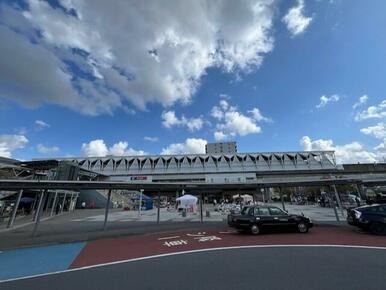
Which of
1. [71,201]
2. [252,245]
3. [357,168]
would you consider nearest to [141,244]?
[252,245]

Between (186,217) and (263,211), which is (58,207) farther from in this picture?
(263,211)

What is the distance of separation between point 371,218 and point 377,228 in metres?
0.53

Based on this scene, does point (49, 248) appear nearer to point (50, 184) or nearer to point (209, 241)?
point (50, 184)

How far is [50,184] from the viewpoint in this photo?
14.3 m

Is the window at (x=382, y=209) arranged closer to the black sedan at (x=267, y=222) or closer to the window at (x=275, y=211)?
the black sedan at (x=267, y=222)

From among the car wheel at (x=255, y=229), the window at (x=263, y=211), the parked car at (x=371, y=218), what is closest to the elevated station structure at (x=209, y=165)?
the window at (x=263, y=211)

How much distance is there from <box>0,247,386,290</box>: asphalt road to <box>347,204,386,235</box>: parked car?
505cm

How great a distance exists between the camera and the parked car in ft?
41.3

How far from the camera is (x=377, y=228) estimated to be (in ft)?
41.6

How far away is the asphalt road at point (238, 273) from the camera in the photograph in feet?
18.3

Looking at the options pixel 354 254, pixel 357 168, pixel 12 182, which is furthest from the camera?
pixel 357 168

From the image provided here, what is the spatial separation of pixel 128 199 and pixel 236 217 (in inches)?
1891

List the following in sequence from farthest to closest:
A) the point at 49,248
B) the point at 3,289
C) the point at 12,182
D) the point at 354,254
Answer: the point at 12,182 < the point at 49,248 < the point at 354,254 < the point at 3,289

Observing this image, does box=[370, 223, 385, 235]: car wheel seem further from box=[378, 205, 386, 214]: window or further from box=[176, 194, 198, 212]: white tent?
box=[176, 194, 198, 212]: white tent
